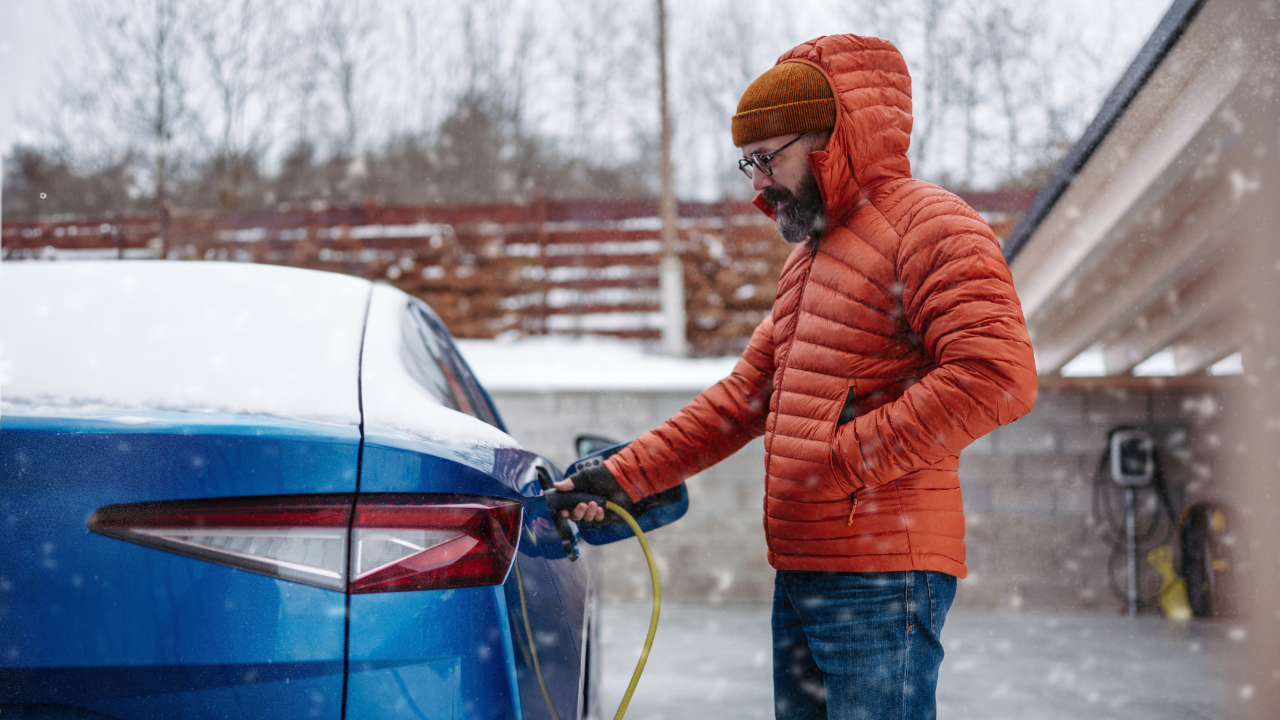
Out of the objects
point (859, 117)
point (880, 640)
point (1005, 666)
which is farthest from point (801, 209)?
point (1005, 666)

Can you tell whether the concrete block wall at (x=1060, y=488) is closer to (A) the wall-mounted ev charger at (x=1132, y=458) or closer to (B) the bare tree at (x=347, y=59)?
(A) the wall-mounted ev charger at (x=1132, y=458)

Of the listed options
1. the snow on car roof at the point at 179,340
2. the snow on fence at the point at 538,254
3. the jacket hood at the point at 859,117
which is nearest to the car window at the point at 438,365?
the snow on car roof at the point at 179,340

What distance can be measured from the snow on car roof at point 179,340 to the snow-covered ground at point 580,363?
3939 mm

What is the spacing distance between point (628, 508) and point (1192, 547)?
469 cm

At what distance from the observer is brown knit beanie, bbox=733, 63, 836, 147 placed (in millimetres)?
1486

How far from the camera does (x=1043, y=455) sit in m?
5.24

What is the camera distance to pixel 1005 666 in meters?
4.12

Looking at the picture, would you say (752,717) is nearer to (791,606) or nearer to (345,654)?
(791,606)

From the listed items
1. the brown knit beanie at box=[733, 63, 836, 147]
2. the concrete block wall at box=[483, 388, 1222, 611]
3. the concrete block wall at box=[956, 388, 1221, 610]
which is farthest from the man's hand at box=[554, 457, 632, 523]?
the concrete block wall at box=[956, 388, 1221, 610]

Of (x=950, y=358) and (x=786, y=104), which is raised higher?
(x=786, y=104)

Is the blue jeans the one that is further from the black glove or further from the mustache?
the mustache

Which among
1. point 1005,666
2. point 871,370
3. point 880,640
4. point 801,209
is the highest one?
point 801,209

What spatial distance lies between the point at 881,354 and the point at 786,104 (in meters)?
0.47

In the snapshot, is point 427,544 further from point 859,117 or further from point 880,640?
point 859,117
